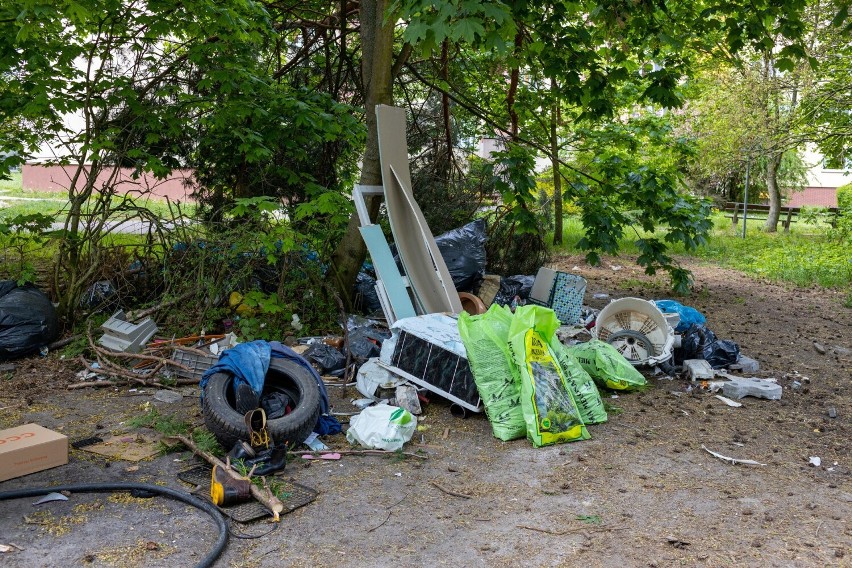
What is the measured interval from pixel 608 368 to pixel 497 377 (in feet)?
4.23

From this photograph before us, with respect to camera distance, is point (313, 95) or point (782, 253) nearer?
point (313, 95)

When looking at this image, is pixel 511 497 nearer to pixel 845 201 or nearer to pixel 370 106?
pixel 370 106

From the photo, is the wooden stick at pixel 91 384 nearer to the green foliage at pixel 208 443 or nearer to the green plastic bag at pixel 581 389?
the green foliage at pixel 208 443

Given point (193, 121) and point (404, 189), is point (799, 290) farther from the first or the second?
point (193, 121)

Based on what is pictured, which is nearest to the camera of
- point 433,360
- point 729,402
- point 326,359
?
point 433,360

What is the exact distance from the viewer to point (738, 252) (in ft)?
48.7

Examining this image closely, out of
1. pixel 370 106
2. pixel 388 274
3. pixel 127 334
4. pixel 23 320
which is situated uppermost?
pixel 370 106

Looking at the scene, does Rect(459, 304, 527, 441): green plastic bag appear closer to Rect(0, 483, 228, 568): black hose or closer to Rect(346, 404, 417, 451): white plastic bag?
Rect(346, 404, 417, 451): white plastic bag

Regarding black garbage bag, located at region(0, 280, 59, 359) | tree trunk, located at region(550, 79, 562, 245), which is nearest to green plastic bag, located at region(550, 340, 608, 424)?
tree trunk, located at region(550, 79, 562, 245)

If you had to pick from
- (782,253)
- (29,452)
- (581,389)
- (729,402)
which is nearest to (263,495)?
(29,452)

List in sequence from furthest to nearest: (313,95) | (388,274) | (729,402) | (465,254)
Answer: (465,254) < (313,95) < (388,274) < (729,402)

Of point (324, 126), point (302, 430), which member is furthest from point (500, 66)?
point (302, 430)

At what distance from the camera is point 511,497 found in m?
3.95

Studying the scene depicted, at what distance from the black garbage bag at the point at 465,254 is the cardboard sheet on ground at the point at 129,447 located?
3.99 m
